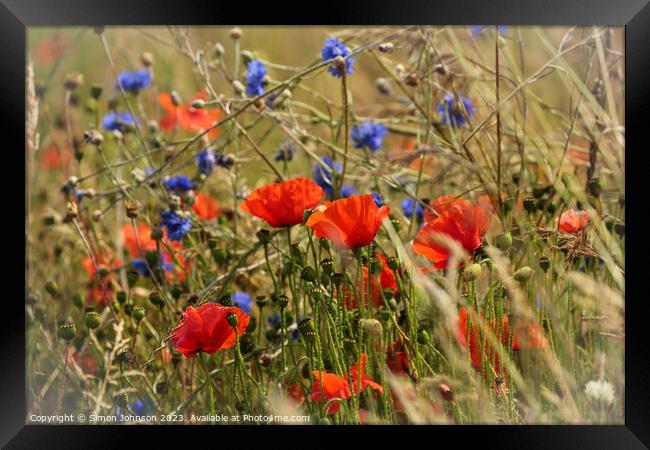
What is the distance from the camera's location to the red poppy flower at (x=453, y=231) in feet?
4.52

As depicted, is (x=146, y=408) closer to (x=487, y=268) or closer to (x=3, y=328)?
(x=3, y=328)

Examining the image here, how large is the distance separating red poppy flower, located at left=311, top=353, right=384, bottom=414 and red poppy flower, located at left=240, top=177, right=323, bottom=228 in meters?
0.22

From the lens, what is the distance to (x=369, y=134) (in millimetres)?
1971

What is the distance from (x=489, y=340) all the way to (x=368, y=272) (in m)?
0.20

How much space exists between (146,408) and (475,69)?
0.81m

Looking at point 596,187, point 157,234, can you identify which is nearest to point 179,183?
point 157,234

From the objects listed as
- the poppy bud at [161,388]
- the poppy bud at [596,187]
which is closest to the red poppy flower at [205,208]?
the poppy bud at [161,388]

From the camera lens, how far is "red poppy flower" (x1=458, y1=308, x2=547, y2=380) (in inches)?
57.2

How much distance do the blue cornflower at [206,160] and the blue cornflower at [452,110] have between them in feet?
1.40

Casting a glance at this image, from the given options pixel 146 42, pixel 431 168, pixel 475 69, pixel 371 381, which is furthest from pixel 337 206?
pixel 146 42

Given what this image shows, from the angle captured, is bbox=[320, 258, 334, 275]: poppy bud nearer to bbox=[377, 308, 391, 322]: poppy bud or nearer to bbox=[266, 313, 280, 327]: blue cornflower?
bbox=[377, 308, 391, 322]: poppy bud

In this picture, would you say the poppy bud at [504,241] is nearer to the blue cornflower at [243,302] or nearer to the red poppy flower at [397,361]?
Result: the red poppy flower at [397,361]

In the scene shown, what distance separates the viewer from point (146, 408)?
5.07 feet

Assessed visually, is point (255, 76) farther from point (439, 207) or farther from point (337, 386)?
point (337, 386)
